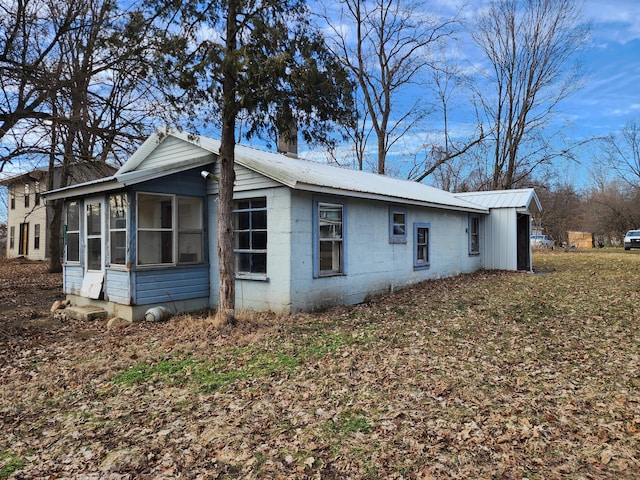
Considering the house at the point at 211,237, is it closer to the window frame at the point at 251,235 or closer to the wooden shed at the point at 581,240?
the window frame at the point at 251,235

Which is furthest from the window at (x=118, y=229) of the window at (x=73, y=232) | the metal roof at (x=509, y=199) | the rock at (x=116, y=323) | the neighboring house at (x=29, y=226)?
the neighboring house at (x=29, y=226)

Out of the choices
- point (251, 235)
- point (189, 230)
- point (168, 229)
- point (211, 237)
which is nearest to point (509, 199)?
point (251, 235)

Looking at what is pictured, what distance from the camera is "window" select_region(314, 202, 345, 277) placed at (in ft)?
29.2

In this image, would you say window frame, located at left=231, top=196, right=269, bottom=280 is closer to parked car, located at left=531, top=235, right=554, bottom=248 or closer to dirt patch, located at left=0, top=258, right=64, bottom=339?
dirt patch, located at left=0, top=258, right=64, bottom=339

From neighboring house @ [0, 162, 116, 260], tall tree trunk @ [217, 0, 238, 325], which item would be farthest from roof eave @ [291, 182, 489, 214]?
neighboring house @ [0, 162, 116, 260]

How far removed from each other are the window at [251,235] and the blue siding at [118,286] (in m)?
2.31

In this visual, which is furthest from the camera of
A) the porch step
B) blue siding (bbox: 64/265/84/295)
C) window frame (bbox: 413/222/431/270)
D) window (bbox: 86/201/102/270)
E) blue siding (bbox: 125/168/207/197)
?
window frame (bbox: 413/222/431/270)

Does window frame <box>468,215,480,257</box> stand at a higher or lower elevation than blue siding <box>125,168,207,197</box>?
lower

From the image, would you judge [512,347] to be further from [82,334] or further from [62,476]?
[82,334]

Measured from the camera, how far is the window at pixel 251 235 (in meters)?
8.93

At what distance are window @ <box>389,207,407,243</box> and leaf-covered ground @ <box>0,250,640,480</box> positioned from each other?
362cm

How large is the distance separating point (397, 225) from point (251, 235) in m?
4.57

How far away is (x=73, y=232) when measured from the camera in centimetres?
1004

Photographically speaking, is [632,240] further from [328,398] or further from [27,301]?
[27,301]
